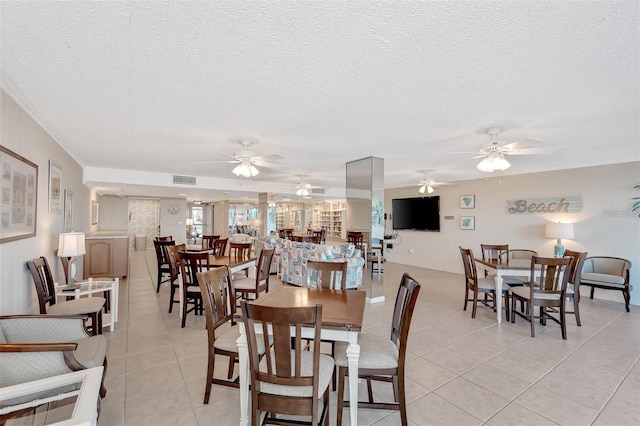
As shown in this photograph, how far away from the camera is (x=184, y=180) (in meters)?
6.76

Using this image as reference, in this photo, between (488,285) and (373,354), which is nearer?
(373,354)

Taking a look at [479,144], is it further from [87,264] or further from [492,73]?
[87,264]

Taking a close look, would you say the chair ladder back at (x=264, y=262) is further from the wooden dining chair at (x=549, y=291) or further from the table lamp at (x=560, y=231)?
the table lamp at (x=560, y=231)

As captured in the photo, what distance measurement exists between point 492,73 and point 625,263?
16.9ft

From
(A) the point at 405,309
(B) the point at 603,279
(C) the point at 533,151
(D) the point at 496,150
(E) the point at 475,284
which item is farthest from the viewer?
(B) the point at 603,279

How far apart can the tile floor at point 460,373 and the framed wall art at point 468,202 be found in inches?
133

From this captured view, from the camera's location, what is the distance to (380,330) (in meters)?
3.65

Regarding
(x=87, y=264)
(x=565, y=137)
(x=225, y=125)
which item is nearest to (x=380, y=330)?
(x=225, y=125)

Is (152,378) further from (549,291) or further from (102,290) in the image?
(549,291)

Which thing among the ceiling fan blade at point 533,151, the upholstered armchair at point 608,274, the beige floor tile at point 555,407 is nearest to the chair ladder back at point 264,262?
the beige floor tile at point 555,407

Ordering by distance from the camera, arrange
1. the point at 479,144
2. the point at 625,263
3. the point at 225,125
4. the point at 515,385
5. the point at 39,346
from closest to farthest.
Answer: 1. the point at 39,346
2. the point at 515,385
3. the point at 225,125
4. the point at 479,144
5. the point at 625,263

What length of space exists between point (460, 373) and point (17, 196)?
13.5ft

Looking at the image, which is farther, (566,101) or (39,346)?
(566,101)

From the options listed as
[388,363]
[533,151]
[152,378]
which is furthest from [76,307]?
[533,151]
